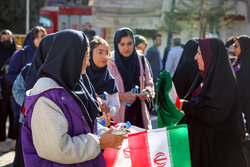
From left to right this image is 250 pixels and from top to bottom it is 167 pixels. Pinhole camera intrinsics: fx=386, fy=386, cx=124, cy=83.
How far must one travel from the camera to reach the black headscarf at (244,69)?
18.8ft

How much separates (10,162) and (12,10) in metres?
18.2

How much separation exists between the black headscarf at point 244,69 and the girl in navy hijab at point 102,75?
7.61 ft

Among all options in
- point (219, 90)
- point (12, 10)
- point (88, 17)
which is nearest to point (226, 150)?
point (219, 90)

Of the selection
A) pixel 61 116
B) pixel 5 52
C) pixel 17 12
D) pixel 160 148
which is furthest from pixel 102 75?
pixel 17 12

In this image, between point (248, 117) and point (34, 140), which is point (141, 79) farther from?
point (34, 140)

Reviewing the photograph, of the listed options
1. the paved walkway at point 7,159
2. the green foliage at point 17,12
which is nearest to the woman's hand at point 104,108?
the paved walkway at point 7,159

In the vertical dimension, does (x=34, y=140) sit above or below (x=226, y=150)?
above

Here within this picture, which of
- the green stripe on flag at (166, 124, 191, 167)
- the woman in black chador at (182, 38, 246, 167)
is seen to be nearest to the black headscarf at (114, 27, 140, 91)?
the woman in black chador at (182, 38, 246, 167)

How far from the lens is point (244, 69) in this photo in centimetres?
581

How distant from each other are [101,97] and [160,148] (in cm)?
124

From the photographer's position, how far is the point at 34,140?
2.38 meters

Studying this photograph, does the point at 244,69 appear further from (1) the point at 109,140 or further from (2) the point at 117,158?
(1) the point at 109,140

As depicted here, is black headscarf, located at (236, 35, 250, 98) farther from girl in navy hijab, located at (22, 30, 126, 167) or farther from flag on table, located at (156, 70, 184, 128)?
girl in navy hijab, located at (22, 30, 126, 167)

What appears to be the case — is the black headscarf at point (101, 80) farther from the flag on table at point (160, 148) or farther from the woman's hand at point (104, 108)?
the flag on table at point (160, 148)
